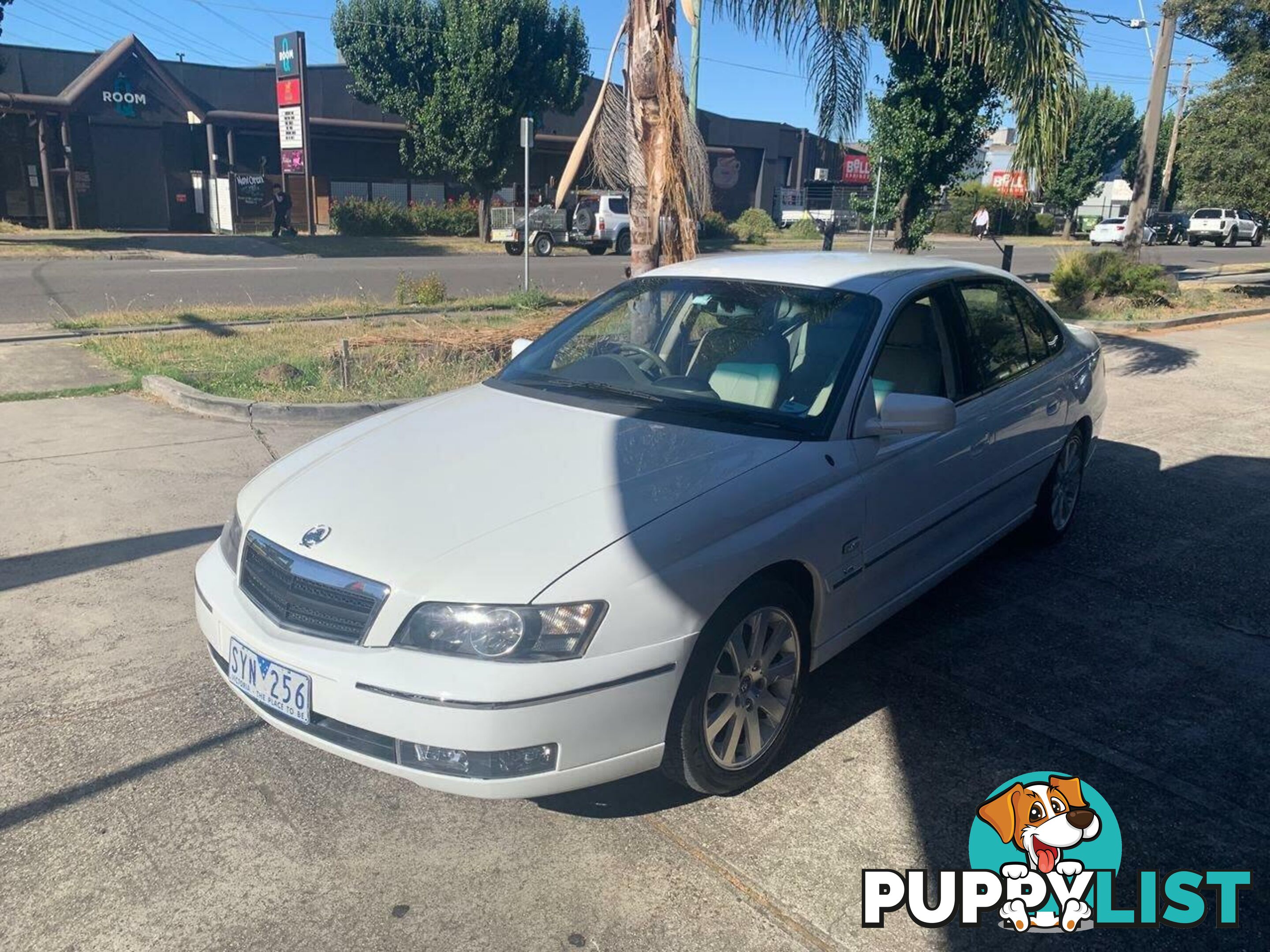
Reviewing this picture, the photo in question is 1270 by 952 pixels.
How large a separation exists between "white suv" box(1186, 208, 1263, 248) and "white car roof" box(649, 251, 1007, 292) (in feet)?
162

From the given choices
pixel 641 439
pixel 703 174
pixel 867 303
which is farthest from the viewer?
pixel 703 174

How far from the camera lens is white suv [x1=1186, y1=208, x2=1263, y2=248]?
47062 mm

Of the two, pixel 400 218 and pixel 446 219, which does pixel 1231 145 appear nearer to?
pixel 446 219

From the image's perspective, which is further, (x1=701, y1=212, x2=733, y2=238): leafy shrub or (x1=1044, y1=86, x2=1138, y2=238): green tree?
(x1=1044, y1=86, x2=1138, y2=238): green tree

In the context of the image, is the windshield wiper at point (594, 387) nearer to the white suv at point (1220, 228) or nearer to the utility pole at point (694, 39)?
the utility pole at point (694, 39)

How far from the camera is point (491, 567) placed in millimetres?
2803

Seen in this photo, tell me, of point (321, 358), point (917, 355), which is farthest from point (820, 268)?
point (321, 358)

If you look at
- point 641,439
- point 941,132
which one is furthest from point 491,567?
point 941,132

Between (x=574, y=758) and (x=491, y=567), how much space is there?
22.5 inches

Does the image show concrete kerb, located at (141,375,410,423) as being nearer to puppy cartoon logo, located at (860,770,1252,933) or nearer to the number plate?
the number plate

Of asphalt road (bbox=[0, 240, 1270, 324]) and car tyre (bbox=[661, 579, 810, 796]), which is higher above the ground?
car tyre (bbox=[661, 579, 810, 796])

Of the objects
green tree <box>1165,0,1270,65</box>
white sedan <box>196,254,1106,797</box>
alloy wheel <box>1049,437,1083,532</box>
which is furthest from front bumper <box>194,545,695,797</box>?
green tree <box>1165,0,1270,65</box>

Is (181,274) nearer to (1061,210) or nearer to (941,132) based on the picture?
(941,132)

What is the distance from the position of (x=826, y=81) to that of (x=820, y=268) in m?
7.09
